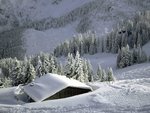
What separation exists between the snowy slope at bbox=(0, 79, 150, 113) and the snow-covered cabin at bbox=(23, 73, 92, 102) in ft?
6.39

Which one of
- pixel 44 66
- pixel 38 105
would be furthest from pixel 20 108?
Result: pixel 44 66

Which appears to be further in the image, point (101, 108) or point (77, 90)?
point (77, 90)

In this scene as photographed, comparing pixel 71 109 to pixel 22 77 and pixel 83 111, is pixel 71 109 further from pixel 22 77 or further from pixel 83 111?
pixel 22 77

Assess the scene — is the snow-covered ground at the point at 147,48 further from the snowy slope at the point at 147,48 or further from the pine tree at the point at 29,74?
the pine tree at the point at 29,74

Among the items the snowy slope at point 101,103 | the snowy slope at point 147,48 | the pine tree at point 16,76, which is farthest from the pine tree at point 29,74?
the snowy slope at point 147,48

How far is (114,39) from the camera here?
612 feet

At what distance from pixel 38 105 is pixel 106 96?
8.80m

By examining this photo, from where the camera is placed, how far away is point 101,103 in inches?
1848

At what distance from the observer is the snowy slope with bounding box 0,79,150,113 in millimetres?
45062

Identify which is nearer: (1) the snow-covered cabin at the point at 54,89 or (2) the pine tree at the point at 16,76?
(1) the snow-covered cabin at the point at 54,89

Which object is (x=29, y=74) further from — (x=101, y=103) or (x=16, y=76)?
(x=101, y=103)

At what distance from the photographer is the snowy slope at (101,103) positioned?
45.1 metres

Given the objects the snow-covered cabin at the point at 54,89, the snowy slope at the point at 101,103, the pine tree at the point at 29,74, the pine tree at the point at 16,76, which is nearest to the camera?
the snowy slope at the point at 101,103

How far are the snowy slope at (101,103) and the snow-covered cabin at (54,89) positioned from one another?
195 centimetres
